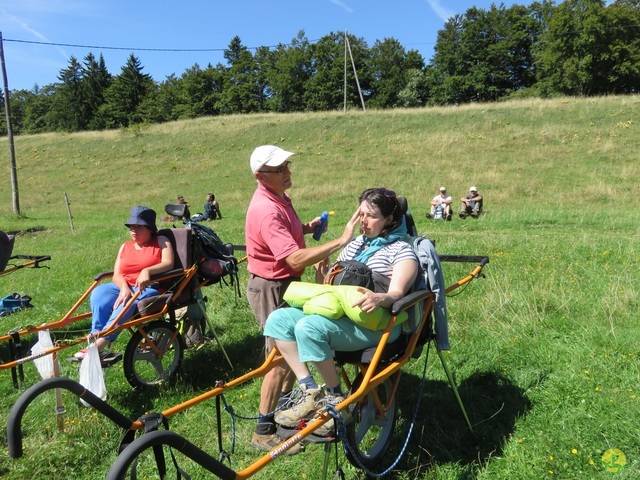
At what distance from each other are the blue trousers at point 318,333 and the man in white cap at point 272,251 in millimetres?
485

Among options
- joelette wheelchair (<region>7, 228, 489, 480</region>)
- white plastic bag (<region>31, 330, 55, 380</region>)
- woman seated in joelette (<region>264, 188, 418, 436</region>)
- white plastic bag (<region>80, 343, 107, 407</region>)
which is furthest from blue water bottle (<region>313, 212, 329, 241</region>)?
white plastic bag (<region>31, 330, 55, 380</region>)

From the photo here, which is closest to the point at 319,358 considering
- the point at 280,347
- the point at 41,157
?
the point at 280,347

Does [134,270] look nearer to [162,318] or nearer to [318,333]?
[162,318]

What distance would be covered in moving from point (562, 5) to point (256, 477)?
70.3m

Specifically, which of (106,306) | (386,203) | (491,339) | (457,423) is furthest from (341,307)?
(106,306)

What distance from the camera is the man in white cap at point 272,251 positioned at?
3.41 metres

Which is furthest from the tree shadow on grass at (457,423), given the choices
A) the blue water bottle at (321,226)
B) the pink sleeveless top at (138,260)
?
the pink sleeveless top at (138,260)

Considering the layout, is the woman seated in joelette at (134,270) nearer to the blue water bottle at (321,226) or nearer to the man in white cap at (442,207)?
the blue water bottle at (321,226)

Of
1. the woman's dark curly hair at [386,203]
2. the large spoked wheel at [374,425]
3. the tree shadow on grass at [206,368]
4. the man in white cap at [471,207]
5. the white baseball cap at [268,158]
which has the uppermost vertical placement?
the white baseball cap at [268,158]

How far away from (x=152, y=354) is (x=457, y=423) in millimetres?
2834

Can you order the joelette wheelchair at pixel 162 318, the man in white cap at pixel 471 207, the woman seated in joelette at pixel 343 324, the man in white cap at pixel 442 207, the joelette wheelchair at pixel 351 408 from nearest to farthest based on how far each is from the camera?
the joelette wheelchair at pixel 351 408 < the woman seated in joelette at pixel 343 324 < the joelette wheelchair at pixel 162 318 < the man in white cap at pixel 442 207 < the man in white cap at pixel 471 207

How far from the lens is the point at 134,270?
497 centimetres

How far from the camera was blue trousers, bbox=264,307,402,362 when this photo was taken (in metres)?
2.84

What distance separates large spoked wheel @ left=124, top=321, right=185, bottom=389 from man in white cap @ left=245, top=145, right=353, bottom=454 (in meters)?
1.38
